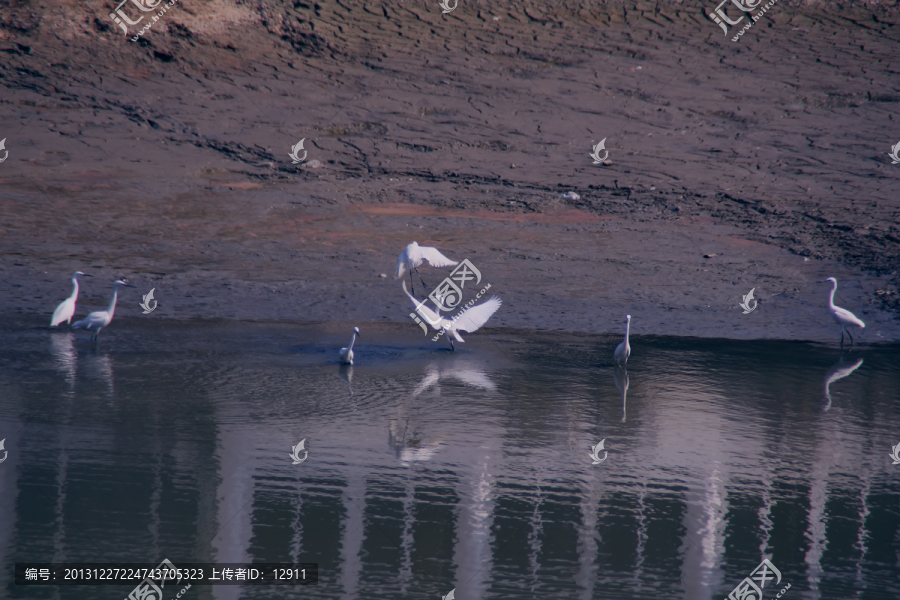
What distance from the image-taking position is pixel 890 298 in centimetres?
969

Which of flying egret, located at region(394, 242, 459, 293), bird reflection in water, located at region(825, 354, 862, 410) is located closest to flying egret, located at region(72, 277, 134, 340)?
flying egret, located at region(394, 242, 459, 293)

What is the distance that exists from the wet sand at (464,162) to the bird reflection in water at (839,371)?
86 cm

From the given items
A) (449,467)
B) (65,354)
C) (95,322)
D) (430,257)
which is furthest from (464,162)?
(449,467)

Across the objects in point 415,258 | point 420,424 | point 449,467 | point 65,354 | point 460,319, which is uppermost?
point 415,258

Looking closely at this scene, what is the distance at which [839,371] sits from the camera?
7.61 metres

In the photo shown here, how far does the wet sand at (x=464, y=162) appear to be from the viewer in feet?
31.6

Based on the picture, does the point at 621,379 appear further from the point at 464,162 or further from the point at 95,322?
the point at 464,162

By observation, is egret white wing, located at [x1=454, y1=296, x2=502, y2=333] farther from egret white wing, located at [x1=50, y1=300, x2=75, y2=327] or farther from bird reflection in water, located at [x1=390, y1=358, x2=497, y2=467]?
egret white wing, located at [x1=50, y1=300, x2=75, y2=327]

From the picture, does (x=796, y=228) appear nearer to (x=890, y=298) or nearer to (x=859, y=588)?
(x=890, y=298)

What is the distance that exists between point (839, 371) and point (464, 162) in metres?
7.39

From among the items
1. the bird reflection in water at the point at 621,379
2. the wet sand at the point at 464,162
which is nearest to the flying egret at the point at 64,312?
the wet sand at the point at 464,162

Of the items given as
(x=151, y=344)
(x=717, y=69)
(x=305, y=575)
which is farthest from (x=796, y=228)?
(x=305, y=575)

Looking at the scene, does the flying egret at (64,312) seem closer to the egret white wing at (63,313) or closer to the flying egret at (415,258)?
the egret white wing at (63,313)

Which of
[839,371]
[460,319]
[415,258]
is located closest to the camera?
[839,371]
